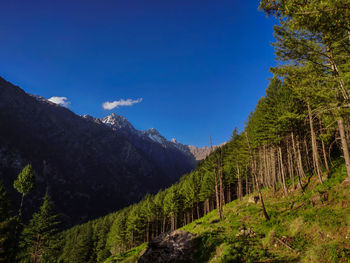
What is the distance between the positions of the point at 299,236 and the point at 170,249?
921 cm

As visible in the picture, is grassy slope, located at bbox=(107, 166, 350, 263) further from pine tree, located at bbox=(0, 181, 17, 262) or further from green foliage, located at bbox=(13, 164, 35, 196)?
green foliage, located at bbox=(13, 164, 35, 196)

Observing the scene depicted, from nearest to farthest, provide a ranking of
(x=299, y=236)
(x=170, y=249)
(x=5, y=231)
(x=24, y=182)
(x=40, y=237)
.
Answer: (x=299, y=236)
(x=170, y=249)
(x=5, y=231)
(x=24, y=182)
(x=40, y=237)

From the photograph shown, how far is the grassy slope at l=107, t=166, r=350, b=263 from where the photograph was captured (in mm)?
9023

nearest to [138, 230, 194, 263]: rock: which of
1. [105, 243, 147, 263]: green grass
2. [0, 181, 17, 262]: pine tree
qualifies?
[105, 243, 147, 263]: green grass

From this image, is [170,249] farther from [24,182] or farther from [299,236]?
[24,182]

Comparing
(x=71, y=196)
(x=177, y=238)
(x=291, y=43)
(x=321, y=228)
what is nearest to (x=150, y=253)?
(x=177, y=238)

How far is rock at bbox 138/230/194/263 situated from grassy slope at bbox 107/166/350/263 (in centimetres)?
89

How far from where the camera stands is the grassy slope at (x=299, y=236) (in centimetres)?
902

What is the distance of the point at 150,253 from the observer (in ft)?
49.7

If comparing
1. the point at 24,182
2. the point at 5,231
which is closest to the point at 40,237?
the point at 24,182

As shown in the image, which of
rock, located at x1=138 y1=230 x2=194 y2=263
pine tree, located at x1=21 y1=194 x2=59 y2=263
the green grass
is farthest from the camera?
pine tree, located at x1=21 y1=194 x2=59 y2=263

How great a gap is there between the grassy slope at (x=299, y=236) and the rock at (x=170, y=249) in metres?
0.89

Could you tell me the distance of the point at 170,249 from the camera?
14.7 m

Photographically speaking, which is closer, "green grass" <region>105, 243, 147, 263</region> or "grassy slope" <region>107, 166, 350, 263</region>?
"grassy slope" <region>107, 166, 350, 263</region>
